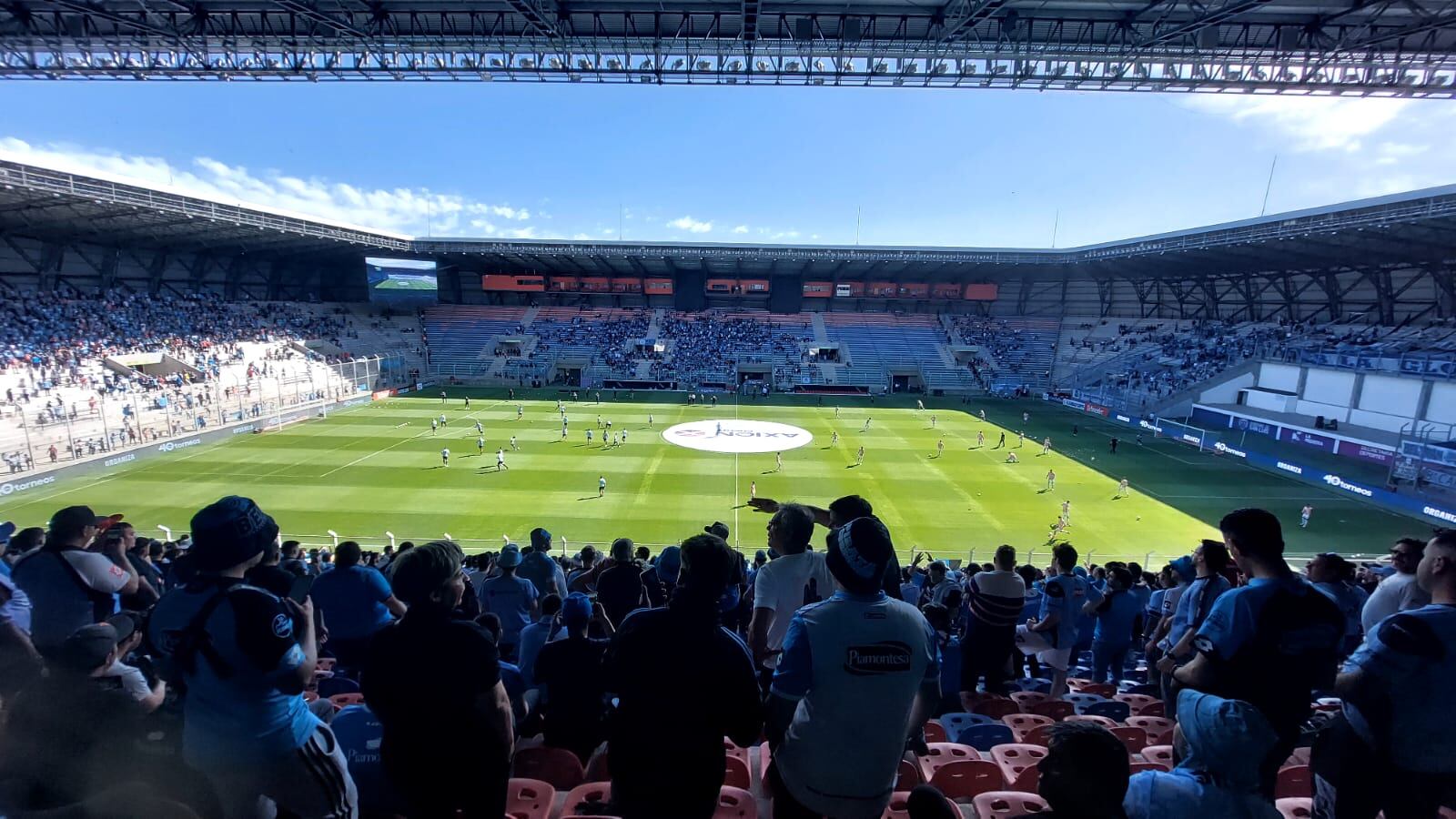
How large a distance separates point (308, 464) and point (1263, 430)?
2015 inches

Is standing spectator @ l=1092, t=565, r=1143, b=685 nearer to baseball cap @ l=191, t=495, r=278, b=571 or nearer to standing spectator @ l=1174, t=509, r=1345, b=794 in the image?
standing spectator @ l=1174, t=509, r=1345, b=794

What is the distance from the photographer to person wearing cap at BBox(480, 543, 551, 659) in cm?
702

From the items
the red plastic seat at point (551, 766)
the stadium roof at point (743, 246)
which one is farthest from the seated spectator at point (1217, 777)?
the stadium roof at point (743, 246)

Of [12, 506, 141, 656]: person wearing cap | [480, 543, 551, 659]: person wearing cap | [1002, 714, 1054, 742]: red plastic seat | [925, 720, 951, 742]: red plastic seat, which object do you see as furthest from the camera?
[480, 543, 551, 659]: person wearing cap

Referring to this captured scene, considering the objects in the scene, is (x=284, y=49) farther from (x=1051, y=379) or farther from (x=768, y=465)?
(x=1051, y=379)

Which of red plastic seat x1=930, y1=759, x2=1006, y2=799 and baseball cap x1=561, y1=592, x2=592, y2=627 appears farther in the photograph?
baseball cap x1=561, y1=592, x2=592, y2=627

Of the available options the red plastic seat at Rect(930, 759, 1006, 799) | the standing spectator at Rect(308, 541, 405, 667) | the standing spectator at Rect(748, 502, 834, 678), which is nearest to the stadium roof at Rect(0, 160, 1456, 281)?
the standing spectator at Rect(308, 541, 405, 667)

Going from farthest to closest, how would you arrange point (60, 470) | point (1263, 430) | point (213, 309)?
1. point (213, 309)
2. point (1263, 430)
3. point (60, 470)

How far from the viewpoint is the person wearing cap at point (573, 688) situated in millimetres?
4281

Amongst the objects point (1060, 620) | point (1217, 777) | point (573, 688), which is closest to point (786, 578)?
point (573, 688)

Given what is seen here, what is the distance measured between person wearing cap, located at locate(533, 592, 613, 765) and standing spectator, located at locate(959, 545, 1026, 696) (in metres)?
3.86

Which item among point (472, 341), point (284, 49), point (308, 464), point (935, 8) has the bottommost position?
point (308, 464)

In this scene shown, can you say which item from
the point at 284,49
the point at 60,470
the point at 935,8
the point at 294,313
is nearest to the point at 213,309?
the point at 294,313

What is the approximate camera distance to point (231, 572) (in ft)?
8.80
